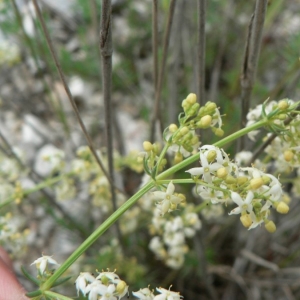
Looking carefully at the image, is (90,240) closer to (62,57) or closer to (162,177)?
(162,177)

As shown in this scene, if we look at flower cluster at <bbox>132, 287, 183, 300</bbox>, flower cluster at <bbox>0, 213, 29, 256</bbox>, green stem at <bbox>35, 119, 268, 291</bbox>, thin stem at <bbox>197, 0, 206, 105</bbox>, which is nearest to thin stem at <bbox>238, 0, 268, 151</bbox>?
thin stem at <bbox>197, 0, 206, 105</bbox>

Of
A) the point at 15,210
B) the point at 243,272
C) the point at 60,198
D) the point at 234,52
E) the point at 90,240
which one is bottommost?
the point at 90,240

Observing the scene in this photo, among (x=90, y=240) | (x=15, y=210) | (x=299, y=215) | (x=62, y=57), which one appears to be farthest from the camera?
(x=62, y=57)

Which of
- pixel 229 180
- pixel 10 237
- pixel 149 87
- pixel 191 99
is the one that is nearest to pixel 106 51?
pixel 191 99

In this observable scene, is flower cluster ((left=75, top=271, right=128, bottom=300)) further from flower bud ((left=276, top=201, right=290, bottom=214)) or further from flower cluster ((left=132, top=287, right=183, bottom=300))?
flower bud ((left=276, top=201, right=290, bottom=214))

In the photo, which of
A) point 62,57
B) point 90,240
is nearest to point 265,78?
point 62,57

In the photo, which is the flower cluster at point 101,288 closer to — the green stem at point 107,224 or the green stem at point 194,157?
the green stem at point 107,224

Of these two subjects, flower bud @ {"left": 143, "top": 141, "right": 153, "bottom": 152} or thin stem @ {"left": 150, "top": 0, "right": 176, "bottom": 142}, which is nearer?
flower bud @ {"left": 143, "top": 141, "right": 153, "bottom": 152}

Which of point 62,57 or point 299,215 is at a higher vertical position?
point 62,57

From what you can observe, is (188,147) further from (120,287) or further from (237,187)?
(120,287)
